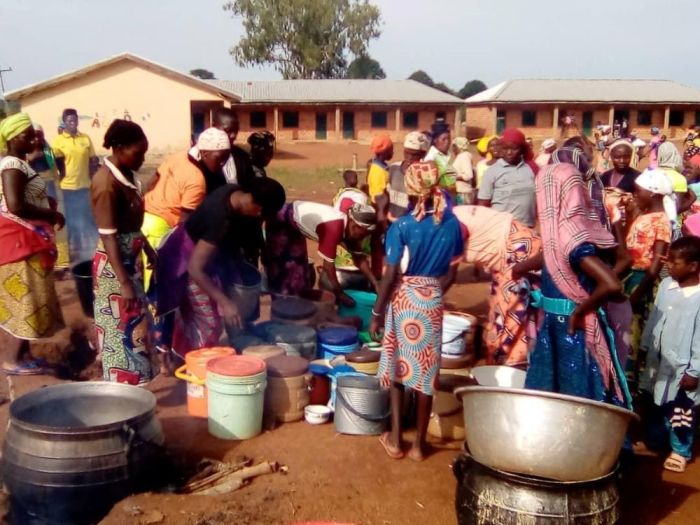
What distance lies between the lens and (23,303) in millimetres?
5270

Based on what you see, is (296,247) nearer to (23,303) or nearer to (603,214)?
(23,303)

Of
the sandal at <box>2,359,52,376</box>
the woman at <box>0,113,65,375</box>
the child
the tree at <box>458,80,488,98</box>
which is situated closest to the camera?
the child

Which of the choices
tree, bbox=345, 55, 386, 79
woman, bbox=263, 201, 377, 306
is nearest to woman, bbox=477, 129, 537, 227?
woman, bbox=263, 201, 377, 306

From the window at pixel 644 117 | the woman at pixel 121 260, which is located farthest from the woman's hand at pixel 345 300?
the window at pixel 644 117

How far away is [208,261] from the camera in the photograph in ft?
16.0

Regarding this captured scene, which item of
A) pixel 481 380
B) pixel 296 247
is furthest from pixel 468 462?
pixel 296 247

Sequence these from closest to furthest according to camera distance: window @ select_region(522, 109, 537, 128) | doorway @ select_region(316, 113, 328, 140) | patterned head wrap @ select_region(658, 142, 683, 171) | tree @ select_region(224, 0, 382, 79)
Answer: patterned head wrap @ select_region(658, 142, 683, 171) < doorway @ select_region(316, 113, 328, 140) < window @ select_region(522, 109, 537, 128) < tree @ select_region(224, 0, 382, 79)

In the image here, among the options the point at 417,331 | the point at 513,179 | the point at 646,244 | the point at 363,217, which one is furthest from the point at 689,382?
the point at 513,179

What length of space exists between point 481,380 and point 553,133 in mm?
31267

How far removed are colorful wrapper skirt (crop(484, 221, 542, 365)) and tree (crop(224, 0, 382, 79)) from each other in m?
44.3

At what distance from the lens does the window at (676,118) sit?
36156 millimetres

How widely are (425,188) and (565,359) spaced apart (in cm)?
114

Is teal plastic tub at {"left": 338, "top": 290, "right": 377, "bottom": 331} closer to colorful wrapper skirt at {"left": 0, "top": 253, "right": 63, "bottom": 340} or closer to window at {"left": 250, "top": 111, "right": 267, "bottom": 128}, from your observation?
colorful wrapper skirt at {"left": 0, "top": 253, "right": 63, "bottom": 340}

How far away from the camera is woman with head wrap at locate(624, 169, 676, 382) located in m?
4.84
